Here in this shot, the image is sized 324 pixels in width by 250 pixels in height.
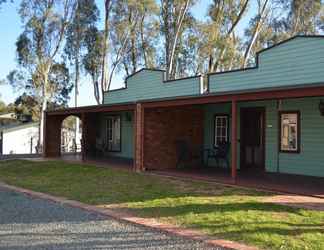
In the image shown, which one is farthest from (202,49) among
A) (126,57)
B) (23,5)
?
(23,5)

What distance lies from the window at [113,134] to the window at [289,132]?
817cm

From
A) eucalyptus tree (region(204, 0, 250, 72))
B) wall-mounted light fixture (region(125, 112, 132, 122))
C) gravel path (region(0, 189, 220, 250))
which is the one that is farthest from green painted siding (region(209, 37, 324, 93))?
eucalyptus tree (region(204, 0, 250, 72))

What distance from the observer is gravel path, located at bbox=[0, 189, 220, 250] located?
5.28 m

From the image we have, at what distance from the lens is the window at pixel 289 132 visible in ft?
38.2

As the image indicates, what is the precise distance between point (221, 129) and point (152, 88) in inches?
165

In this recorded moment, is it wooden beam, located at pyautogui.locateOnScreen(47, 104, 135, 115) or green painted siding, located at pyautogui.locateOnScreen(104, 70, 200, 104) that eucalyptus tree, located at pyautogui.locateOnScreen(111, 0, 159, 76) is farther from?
wooden beam, located at pyautogui.locateOnScreen(47, 104, 135, 115)

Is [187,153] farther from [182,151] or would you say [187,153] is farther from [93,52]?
[93,52]

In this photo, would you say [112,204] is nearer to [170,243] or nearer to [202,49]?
[170,243]

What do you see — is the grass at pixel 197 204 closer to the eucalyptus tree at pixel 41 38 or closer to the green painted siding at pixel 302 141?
the green painted siding at pixel 302 141

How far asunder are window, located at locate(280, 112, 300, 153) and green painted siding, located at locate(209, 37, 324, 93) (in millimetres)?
884

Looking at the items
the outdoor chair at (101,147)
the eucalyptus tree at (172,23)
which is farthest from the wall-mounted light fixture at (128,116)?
the eucalyptus tree at (172,23)

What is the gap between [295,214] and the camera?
22.2ft

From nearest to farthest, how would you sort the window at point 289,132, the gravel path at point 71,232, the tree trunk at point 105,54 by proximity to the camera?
the gravel path at point 71,232 → the window at point 289,132 → the tree trunk at point 105,54

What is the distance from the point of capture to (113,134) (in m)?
18.8
